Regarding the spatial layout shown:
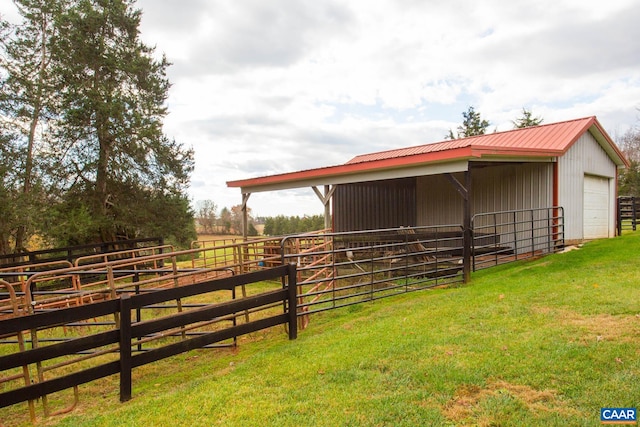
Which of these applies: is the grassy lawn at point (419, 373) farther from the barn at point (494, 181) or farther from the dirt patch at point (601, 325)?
the barn at point (494, 181)

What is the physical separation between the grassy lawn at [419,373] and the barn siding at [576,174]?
17.6ft

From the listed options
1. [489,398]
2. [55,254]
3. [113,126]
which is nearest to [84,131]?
[113,126]

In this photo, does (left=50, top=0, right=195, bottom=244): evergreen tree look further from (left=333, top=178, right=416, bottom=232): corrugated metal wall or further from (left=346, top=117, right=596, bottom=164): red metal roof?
(left=346, top=117, right=596, bottom=164): red metal roof

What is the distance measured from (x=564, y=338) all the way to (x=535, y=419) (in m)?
1.64

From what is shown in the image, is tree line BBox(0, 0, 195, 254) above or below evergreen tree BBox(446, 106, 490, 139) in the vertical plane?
below

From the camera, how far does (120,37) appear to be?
16672 mm

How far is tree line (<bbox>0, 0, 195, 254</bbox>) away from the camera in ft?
45.0

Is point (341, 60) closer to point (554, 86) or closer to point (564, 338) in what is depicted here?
point (564, 338)

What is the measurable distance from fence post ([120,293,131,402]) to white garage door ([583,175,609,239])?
12.3m

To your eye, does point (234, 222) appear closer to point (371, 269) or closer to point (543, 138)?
point (543, 138)

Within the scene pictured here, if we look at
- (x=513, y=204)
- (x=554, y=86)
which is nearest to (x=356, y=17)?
(x=513, y=204)

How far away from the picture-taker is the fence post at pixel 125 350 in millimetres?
3555

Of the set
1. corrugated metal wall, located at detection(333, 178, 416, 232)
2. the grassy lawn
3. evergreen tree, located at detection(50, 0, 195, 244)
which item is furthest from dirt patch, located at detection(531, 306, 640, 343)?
evergreen tree, located at detection(50, 0, 195, 244)

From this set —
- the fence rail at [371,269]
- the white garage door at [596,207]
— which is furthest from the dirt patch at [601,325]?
the white garage door at [596,207]
